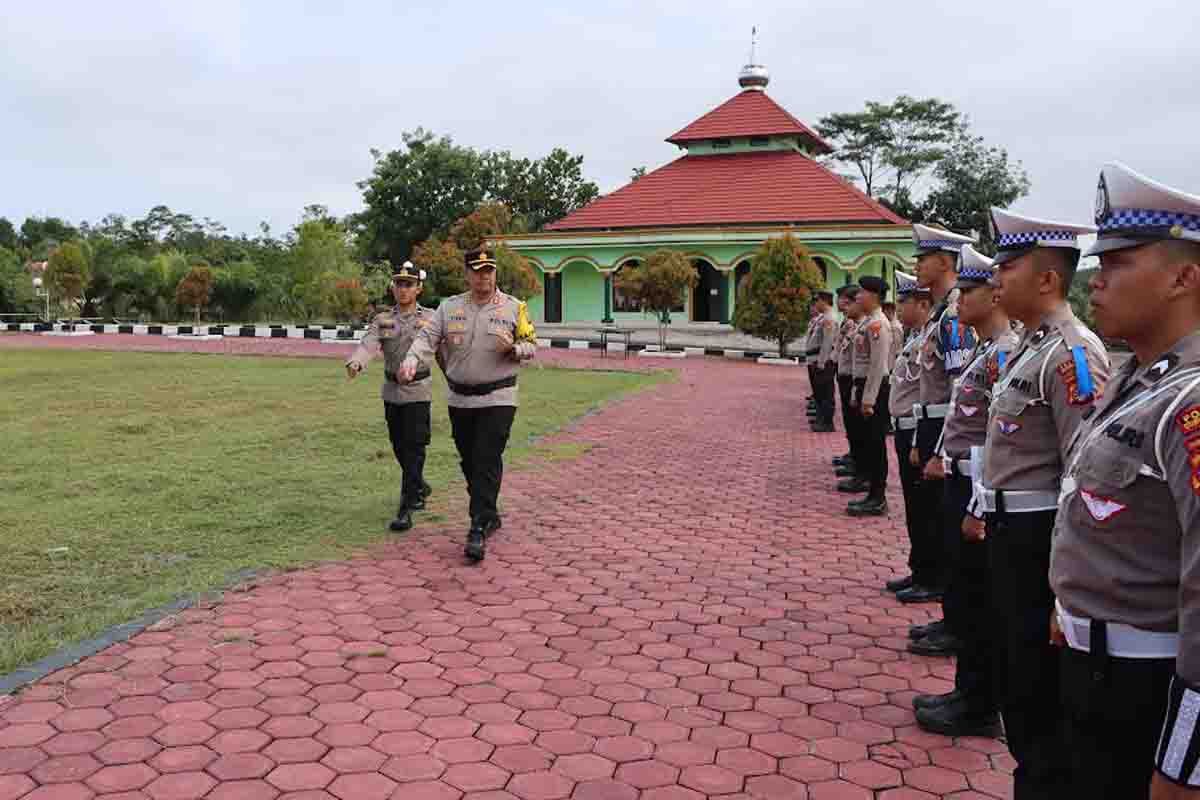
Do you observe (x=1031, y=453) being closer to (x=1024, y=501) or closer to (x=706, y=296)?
(x=1024, y=501)

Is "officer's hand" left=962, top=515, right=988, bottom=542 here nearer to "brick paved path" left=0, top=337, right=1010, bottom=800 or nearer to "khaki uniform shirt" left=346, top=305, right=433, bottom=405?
"brick paved path" left=0, top=337, right=1010, bottom=800

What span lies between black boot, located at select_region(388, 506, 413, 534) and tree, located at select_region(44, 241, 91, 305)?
32.0m

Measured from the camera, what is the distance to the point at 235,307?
126ft

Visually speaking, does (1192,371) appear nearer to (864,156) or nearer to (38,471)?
(38,471)

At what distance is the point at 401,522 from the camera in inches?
237

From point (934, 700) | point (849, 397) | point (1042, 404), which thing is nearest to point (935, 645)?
point (934, 700)

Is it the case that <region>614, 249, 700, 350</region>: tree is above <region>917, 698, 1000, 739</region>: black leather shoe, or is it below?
above

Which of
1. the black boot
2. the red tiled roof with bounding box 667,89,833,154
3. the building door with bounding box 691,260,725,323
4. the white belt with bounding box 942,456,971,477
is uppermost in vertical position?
the red tiled roof with bounding box 667,89,833,154

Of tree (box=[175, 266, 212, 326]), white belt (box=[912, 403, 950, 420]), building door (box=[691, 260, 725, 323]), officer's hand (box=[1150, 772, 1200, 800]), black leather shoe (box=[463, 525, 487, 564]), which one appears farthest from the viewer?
tree (box=[175, 266, 212, 326])

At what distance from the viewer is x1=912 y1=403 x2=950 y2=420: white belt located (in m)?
4.59

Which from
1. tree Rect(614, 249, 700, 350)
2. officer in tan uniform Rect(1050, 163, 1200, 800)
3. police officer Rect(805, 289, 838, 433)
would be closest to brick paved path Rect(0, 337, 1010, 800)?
officer in tan uniform Rect(1050, 163, 1200, 800)

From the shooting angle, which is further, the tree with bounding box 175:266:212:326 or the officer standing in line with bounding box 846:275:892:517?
the tree with bounding box 175:266:212:326

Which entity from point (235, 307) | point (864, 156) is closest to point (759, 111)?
point (864, 156)

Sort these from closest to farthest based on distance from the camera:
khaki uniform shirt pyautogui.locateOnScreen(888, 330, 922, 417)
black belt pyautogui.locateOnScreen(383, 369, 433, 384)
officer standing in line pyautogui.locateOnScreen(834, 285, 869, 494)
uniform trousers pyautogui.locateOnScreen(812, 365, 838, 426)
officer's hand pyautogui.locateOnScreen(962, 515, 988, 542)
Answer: officer's hand pyautogui.locateOnScreen(962, 515, 988, 542) → khaki uniform shirt pyautogui.locateOnScreen(888, 330, 922, 417) → black belt pyautogui.locateOnScreen(383, 369, 433, 384) → officer standing in line pyautogui.locateOnScreen(834, 285, 869, 494) → uniform trousers pyautogui.locateOnScreen(812, 365, 838, 426)
